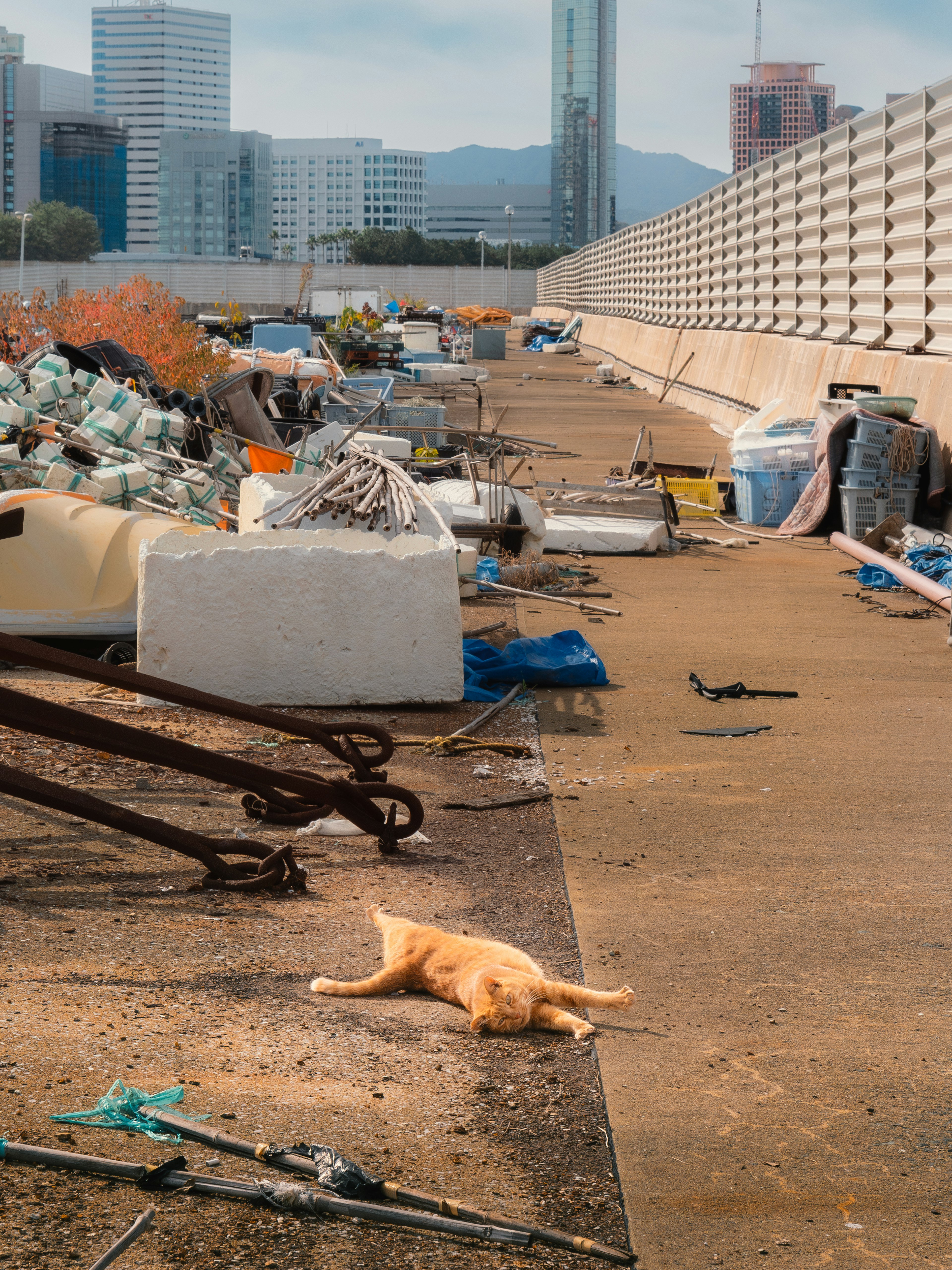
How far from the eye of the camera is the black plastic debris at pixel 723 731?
277 inches

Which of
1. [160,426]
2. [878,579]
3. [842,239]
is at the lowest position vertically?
[878,579]

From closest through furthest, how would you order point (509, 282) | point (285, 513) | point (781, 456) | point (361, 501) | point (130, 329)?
point (361, 501), point (285, 513), point (781, 456), point (130, 329), point (509, 282)

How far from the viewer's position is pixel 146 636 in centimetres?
727

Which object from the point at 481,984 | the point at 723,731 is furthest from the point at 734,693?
the point at 481,984

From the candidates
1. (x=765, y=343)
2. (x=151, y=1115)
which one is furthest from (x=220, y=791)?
(x=765, y=343)

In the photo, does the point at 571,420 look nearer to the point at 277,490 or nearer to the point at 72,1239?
the point at 277,490

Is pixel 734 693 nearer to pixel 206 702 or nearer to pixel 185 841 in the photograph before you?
pixel 206 702

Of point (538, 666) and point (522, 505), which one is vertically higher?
point (522, 505)

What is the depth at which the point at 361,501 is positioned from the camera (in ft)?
27.7

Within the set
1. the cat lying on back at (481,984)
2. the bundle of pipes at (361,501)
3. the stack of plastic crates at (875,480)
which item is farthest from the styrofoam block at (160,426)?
the cat lying on back at (481,984)

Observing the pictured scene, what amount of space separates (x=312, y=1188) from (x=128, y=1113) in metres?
0.51

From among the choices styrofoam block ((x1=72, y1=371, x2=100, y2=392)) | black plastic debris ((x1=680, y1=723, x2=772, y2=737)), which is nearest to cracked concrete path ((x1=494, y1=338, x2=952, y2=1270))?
black plastic debris ((x1=680, y1=723, x2=772, y2=737))

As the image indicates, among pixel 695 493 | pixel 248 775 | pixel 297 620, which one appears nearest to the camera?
pixel 248 775

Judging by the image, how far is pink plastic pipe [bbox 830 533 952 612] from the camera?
33.8 feet
